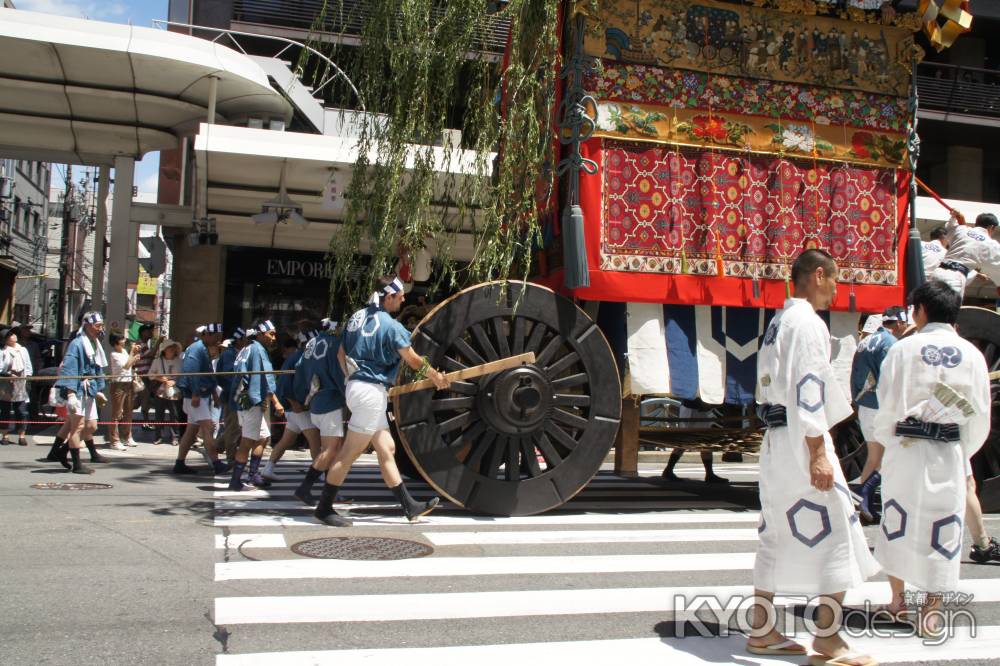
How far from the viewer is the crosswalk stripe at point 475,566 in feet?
18.1

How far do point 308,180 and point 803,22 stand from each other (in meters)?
9.79

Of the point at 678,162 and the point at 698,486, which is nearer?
the point at 678,162

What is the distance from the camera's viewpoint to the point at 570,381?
7.61m

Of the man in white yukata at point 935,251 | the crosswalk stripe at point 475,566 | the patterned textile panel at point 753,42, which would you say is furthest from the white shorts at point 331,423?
the man in white yukata at point 935,251

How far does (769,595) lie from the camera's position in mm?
4234

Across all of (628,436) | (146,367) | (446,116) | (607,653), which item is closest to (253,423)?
(446,116)

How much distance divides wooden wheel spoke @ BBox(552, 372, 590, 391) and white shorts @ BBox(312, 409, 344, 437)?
197cm

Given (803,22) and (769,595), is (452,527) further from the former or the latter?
(803,22)

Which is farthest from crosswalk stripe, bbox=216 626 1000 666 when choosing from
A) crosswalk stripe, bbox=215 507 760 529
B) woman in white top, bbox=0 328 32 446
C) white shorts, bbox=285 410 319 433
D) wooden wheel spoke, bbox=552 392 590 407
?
woman in white top, bbox=0 328 32 446

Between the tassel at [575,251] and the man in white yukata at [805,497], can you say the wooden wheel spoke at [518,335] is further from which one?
the man in white yukata at [805,497]

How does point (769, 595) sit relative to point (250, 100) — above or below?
below

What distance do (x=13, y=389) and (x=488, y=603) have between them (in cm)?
1188

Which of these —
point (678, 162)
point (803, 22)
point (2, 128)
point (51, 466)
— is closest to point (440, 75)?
point (678, 162)

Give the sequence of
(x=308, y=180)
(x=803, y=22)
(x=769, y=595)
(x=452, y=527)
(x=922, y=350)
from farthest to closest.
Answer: (x=308, y=180)
(x=803, y=22)
(x=452, y=527)
(x=922, y=350)
(x=769, y=595)
